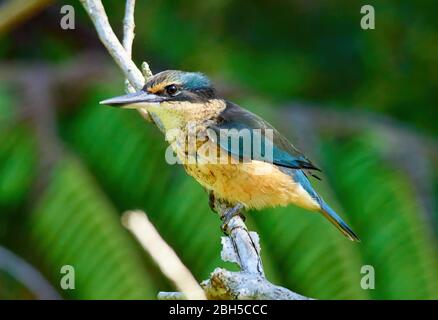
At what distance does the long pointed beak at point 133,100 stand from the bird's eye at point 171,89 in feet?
0.22

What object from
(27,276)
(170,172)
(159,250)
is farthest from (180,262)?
(170,172)

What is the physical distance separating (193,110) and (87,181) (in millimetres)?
1595

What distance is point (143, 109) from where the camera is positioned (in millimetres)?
3387

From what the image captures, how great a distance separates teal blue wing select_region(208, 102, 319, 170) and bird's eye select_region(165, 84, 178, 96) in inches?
7.5

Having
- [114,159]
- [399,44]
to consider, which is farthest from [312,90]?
[114,159]

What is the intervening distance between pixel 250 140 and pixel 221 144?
0.14m

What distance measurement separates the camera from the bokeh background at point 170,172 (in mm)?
4676

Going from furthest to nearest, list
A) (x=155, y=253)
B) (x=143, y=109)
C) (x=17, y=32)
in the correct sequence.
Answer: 1. (x=17, y=32)
2. (x=143, y=109)
3. (x=155, y=253)

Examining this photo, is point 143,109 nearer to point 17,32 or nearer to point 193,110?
point 193,110

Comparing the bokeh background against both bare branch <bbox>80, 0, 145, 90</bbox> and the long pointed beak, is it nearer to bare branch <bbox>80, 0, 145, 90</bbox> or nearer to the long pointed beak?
bare branch <bbox>80, 0, 145, 90</bbox>

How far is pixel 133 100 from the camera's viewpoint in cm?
315

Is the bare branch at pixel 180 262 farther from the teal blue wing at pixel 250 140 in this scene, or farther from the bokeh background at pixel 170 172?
the bokeh background at pixel 170 172

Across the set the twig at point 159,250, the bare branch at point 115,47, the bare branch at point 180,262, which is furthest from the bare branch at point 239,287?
the bare branch at point 115,47

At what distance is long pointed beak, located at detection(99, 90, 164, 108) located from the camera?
3150 mm
